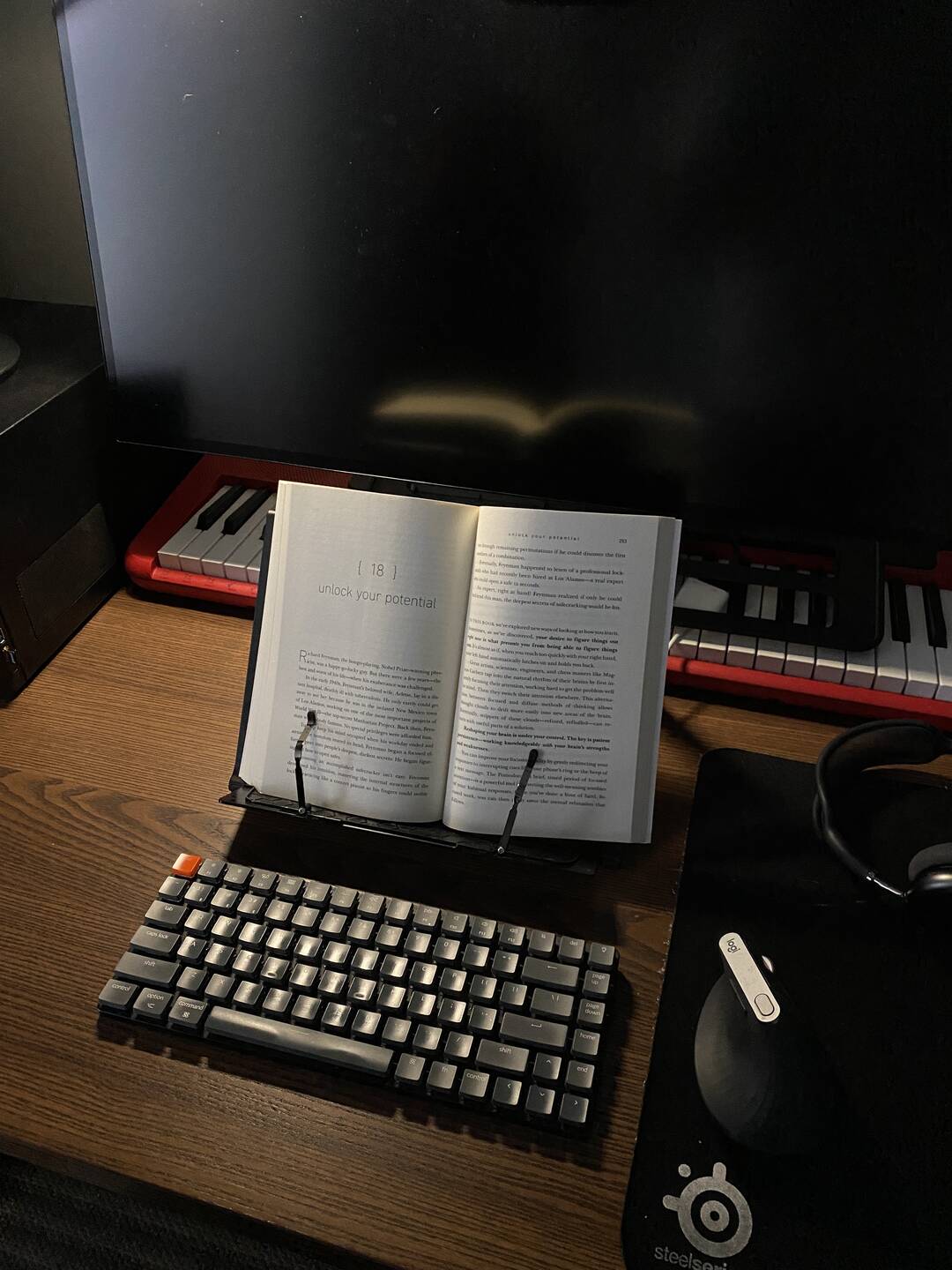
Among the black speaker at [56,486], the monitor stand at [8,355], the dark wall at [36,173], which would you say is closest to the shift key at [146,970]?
the black speaker at [56,486]

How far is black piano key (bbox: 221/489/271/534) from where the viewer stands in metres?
0.97

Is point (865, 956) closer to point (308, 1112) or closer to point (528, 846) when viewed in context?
point (528, 846)

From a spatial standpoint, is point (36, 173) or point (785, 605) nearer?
point (785, 605)

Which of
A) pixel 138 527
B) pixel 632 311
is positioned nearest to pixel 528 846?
pixel 632 311

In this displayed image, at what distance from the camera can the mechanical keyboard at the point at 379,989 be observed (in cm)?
58

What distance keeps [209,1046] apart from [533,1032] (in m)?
0.20

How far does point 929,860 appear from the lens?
677 mm

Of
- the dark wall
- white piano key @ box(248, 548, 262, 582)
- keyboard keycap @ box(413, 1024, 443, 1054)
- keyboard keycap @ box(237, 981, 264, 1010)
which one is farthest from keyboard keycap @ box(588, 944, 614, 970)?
the dark wall

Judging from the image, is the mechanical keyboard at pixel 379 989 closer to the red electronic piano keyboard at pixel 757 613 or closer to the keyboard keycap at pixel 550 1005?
the keyboard keycap at pixel 550 1005

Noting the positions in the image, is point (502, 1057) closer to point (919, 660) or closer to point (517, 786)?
point (517, 786)

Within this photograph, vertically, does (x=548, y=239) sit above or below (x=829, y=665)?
above

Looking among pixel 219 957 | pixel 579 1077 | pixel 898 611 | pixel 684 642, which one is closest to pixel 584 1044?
pixel 579 1077

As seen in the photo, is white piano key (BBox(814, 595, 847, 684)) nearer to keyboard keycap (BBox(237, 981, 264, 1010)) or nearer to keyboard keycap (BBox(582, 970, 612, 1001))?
keyboard keycap (BBox(582, 970, 612, 1001))

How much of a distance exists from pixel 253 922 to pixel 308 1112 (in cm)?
13
